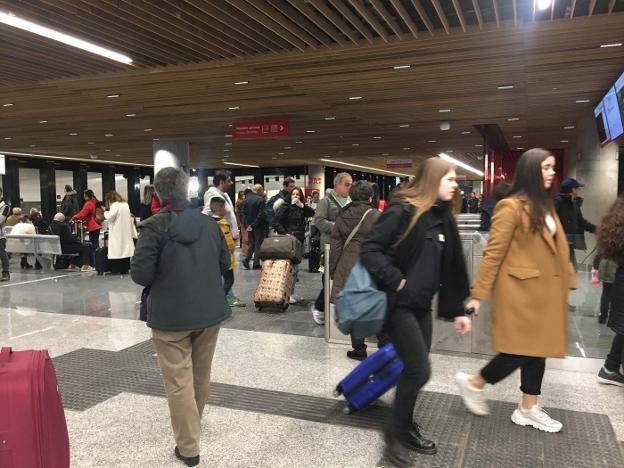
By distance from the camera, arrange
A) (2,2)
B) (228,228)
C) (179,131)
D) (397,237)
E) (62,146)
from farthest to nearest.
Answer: (62,146), (179,131), (228,228), (2,2), (397,237)

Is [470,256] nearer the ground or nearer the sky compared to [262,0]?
nearer the ground

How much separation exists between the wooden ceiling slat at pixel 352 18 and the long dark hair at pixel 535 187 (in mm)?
3205

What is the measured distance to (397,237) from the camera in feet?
8.57

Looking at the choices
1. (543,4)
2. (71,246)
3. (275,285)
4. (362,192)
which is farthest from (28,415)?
(71,246)

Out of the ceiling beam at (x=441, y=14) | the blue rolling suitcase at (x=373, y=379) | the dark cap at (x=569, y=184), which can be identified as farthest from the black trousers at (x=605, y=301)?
the ceiling beam at (x=441, y=14)

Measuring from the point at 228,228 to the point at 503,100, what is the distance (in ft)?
21.3

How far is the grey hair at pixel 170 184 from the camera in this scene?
8.96ft

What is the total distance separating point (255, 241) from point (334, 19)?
4.63 meters

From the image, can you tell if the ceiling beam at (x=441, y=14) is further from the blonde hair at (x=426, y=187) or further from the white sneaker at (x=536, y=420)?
the white sneaker at (x=536, y=420)

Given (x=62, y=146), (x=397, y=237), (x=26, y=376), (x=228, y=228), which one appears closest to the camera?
(x=26, y=376)

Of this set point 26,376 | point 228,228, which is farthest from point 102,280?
point 26,376

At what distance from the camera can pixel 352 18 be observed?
5.72 m

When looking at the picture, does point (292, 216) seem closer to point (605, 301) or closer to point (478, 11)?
point (478, 11)

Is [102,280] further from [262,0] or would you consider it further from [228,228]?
[262,0]
